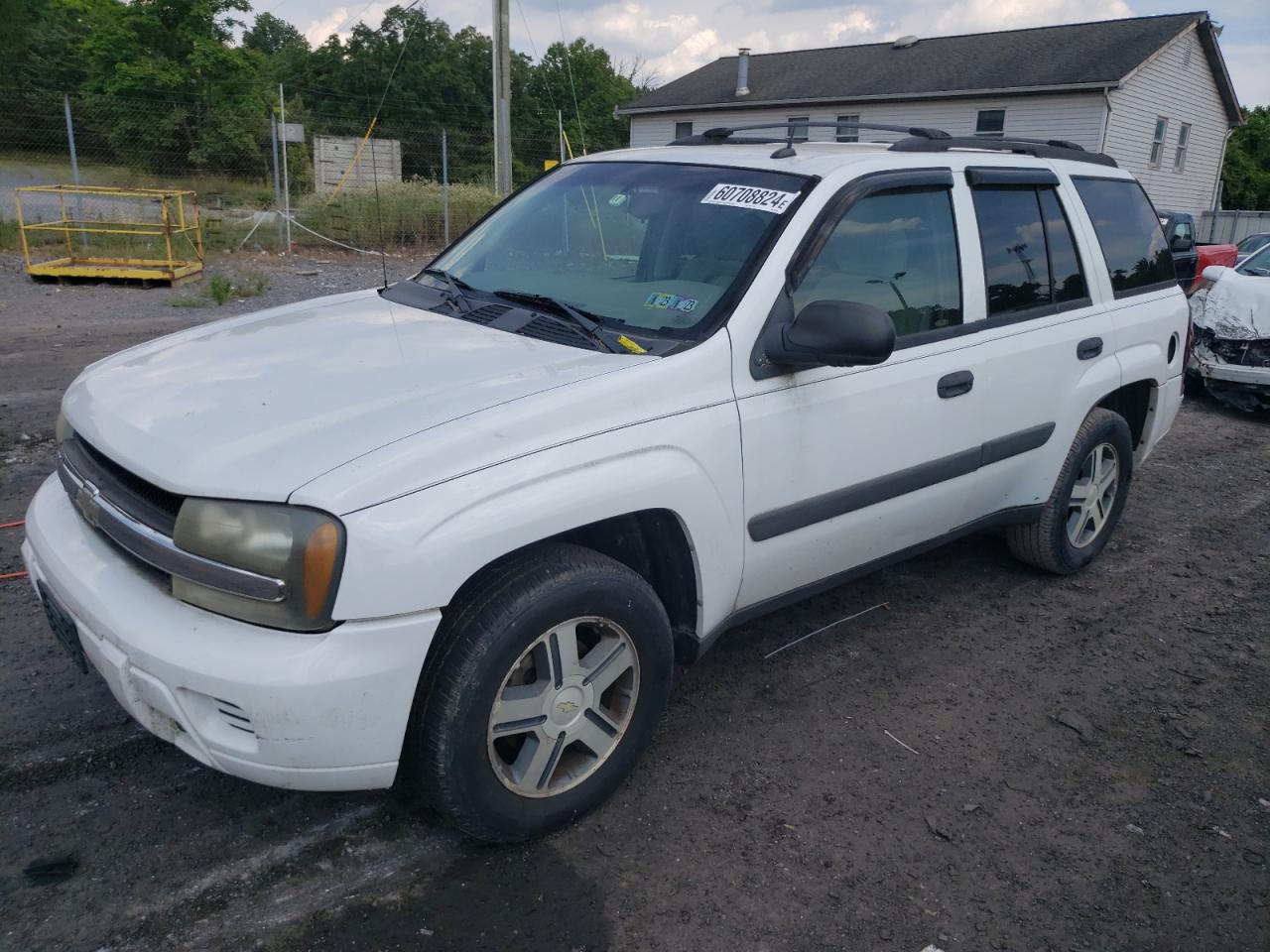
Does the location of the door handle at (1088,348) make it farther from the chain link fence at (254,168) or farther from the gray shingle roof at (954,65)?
the gray shingle roof at (954,65)

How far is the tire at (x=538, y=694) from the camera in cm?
249

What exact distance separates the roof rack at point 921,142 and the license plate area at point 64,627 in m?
2.67

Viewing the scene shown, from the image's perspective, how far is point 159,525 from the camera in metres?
2.46

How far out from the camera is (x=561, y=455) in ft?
8.48

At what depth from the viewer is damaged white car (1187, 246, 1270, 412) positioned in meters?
8.45

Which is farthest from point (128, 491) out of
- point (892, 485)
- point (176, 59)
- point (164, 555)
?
point (176, 59)

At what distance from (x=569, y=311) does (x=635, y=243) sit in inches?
17.0

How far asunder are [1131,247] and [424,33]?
159 feet

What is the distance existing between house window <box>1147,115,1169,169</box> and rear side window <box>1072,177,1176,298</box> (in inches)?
1057

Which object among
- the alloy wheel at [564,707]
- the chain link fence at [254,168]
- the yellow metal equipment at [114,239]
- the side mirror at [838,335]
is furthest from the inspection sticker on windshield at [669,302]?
the yellow metal equipment at [114,239]

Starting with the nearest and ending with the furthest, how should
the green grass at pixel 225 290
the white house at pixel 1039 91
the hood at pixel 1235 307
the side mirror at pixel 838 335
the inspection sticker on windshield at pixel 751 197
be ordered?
the side mirror at pixel 838 335
the inspection sticker on windshield at pixel 751 197
the hood at pixel 1235 307
the green grass at pixel 225 290
the white house at pixel 1039 91

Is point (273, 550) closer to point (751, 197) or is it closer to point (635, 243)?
point (635, 243)

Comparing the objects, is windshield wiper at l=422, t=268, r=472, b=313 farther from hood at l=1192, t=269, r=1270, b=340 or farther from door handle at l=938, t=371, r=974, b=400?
hood at l=1192, t=269, r=1270, b=340

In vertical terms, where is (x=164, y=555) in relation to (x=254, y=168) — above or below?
below
